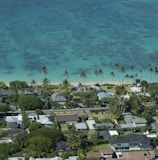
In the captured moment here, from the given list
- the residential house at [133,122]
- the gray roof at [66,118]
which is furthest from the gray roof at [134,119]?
the gray roof at [66,118]

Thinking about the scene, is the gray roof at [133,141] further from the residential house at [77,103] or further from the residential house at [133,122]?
the residential house at [77,103]

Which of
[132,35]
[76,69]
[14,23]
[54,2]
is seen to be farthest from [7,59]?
[54,2]

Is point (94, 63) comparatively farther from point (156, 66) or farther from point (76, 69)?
point (156, 66)

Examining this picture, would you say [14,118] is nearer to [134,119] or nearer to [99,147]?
[99,147]

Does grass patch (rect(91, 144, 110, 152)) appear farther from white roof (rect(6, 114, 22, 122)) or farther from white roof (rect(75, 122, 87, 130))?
white roof (rect(6, 114, 22, 122))

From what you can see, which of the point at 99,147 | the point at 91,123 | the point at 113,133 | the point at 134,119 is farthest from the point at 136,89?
the point at 99,147

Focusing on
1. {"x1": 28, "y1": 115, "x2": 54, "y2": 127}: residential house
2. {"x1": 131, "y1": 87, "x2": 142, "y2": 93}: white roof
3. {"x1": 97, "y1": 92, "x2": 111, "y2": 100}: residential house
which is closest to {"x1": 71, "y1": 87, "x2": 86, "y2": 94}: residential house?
{"x1": 97, "y1": 92, "x2": 111, "y2": 100}: residential house
